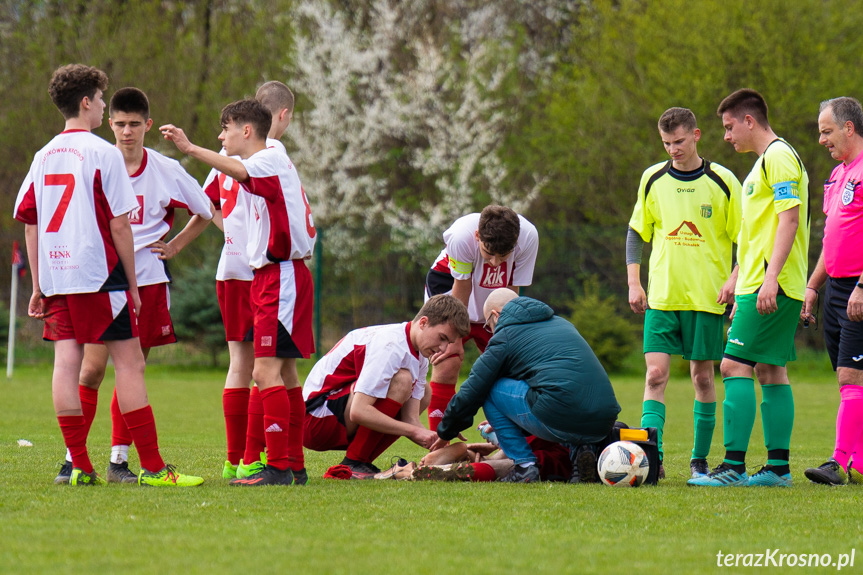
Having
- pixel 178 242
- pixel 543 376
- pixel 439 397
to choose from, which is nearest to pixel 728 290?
pixel 543 376

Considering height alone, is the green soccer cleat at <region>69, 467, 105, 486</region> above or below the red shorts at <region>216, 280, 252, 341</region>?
below

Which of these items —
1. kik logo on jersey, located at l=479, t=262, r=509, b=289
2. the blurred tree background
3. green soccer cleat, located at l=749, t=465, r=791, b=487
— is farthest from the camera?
the blurred tree background

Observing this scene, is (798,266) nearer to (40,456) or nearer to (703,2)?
(40,456)

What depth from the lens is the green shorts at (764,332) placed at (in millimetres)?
5746

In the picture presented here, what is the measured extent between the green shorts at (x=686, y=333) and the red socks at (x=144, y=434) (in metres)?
3.19

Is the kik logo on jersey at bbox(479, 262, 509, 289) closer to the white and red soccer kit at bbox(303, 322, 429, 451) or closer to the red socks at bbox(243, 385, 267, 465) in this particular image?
the white and red soccer kit at bbox(303, 322, 429, 451)

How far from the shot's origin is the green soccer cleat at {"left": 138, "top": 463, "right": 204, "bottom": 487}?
5281mm

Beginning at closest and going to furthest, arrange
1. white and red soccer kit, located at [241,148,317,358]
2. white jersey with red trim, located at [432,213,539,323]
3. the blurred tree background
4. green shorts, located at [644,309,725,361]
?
white and red soccer kit, located at [241,148,317,358], green shorts, located at [644,309,725,361], white jersey with red trim, located at [432,213,539,323], the blurred tree background

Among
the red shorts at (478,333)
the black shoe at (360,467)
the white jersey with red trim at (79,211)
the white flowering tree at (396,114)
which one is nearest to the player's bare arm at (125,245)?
the white jersey with red trim at (79,211)

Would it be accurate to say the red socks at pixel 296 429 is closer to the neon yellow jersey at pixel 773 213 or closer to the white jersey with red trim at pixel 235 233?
the white jersey with red trim at pixel 235 233

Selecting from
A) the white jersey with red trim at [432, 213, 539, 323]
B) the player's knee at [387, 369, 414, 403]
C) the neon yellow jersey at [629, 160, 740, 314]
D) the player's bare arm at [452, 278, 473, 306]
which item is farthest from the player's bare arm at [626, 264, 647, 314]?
the player's knee at [387, 369, 414, 403]

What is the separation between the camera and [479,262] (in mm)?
6754

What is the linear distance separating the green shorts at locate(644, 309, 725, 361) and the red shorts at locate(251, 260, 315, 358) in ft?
7.80

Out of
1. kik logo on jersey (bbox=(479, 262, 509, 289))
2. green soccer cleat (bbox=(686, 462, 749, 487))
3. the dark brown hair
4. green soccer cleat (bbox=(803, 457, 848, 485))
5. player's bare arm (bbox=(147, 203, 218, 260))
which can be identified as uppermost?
the dark brown hair
